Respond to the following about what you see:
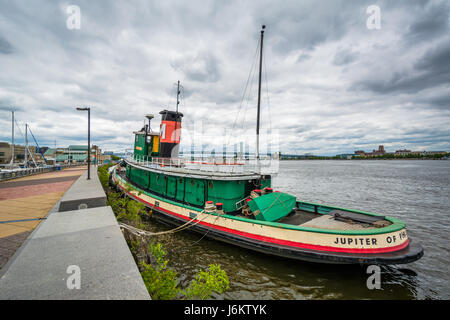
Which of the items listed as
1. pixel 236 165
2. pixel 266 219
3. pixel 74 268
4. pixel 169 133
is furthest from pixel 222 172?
pixel 169 133

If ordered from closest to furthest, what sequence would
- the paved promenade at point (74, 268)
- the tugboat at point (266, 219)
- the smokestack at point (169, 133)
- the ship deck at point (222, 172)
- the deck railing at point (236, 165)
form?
1. the paved promenade at point (74, 268)
2. the tugboat at point (266, 219)
3. the ship deck at point (222, 172)
4. the deck railing at point (236, 165)
5. the smokestack at point (169, 133)

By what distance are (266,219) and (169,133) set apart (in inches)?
464

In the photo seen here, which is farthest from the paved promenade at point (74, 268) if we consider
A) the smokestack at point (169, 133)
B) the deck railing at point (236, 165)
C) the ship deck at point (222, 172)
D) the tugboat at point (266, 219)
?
the smokestack at point (169, 133)

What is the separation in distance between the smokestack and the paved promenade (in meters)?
12.0

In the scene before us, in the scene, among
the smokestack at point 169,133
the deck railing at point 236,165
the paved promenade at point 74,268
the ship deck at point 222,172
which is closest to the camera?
the paved promenade at point 74,268

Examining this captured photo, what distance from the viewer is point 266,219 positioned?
27.7 ft

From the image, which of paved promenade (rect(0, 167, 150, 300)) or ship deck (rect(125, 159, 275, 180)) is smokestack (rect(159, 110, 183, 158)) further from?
paved promenade (rect(0, 167, 150, 300))

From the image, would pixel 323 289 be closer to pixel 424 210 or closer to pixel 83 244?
pixel 83 244

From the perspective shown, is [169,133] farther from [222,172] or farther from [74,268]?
[74,268]

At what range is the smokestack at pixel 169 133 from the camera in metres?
16.6

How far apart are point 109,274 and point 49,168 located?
134 ft

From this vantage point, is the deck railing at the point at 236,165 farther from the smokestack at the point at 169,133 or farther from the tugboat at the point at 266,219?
the smokestack at the point at 169,133

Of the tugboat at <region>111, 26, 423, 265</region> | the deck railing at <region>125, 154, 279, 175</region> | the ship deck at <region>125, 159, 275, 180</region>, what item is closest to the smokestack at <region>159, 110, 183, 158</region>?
the tugboat at <region>111, 26, 423, 265</region>

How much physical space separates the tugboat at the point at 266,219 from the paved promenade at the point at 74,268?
417cm
